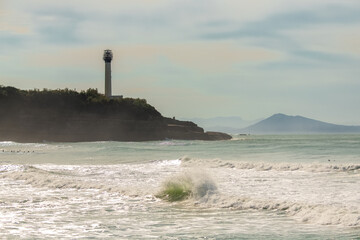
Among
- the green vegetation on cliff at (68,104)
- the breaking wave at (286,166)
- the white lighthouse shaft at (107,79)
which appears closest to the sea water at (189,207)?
the breaking wave at (286,166)

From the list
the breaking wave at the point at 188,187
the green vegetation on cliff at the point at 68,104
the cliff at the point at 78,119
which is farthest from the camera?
the green vegetation on cliff at the point at 68,104

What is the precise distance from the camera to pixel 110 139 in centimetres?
11456

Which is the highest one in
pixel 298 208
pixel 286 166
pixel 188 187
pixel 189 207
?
pixel 286 166

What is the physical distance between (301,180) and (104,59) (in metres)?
114

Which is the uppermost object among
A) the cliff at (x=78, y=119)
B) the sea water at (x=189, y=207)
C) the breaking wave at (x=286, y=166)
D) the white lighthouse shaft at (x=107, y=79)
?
the white lighthouse shaft at (x=107, y=79)

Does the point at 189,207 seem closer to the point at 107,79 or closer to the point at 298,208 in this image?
the point at 298,208

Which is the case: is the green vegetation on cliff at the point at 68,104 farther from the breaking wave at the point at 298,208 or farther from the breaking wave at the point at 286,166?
the breaking wave at the point at 298,208

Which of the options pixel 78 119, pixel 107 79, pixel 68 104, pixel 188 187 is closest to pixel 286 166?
pixel 188 187

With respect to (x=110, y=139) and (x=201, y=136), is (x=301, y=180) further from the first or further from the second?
(x=201, y=136)

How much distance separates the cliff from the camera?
373ft

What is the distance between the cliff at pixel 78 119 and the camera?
113750 millimetres

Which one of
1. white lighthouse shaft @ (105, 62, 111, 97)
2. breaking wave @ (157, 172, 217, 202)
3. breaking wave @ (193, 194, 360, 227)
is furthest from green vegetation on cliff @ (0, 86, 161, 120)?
breaking wave @ (193, 194, 360, 227)

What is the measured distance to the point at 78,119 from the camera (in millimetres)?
118250

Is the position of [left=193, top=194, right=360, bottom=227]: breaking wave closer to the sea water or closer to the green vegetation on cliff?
the sea water
